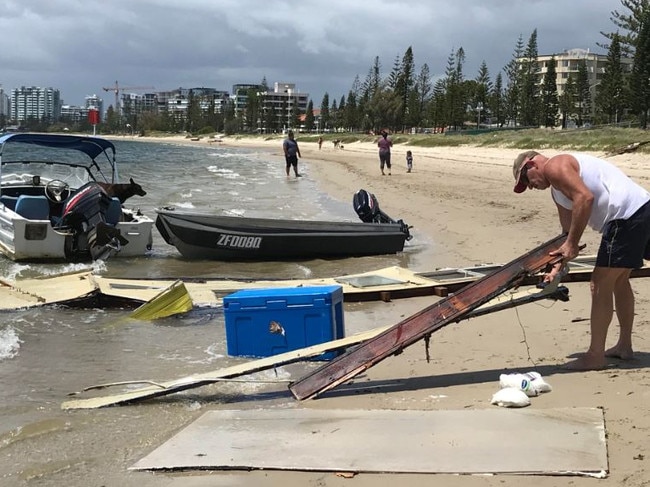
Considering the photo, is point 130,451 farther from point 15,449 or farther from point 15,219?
point 15,219

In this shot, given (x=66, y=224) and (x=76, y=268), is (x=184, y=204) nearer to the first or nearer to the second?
(x=66, y=224)

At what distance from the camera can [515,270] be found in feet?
15.2

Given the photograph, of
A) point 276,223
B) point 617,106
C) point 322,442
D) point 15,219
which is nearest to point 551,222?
point 276,223

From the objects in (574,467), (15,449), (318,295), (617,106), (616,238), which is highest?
(617,106)

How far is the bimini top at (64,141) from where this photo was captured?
1191cm

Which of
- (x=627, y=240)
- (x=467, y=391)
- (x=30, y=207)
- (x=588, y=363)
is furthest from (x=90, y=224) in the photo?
(x=627, y=240)

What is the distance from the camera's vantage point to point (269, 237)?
1102cm

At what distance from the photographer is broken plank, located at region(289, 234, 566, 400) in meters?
4.60

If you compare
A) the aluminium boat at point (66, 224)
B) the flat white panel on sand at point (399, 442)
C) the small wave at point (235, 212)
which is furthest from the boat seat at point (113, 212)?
the flat white panel on sand at point (399, 442)

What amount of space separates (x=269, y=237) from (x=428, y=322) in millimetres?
6566

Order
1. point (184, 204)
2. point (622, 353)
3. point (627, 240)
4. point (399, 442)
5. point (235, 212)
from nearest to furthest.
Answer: point (399, 442) < point (627, 240) < point (622, 353) < point (235, 212) < point (184, 204)

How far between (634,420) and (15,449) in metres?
3.51

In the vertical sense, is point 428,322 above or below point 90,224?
below

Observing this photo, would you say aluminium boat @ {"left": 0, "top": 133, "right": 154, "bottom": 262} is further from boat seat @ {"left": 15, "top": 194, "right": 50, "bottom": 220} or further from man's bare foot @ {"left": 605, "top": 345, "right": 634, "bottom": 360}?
man's bare foot @ {"left": 605, "top": 345, "right": 634, "bottom": 360}
